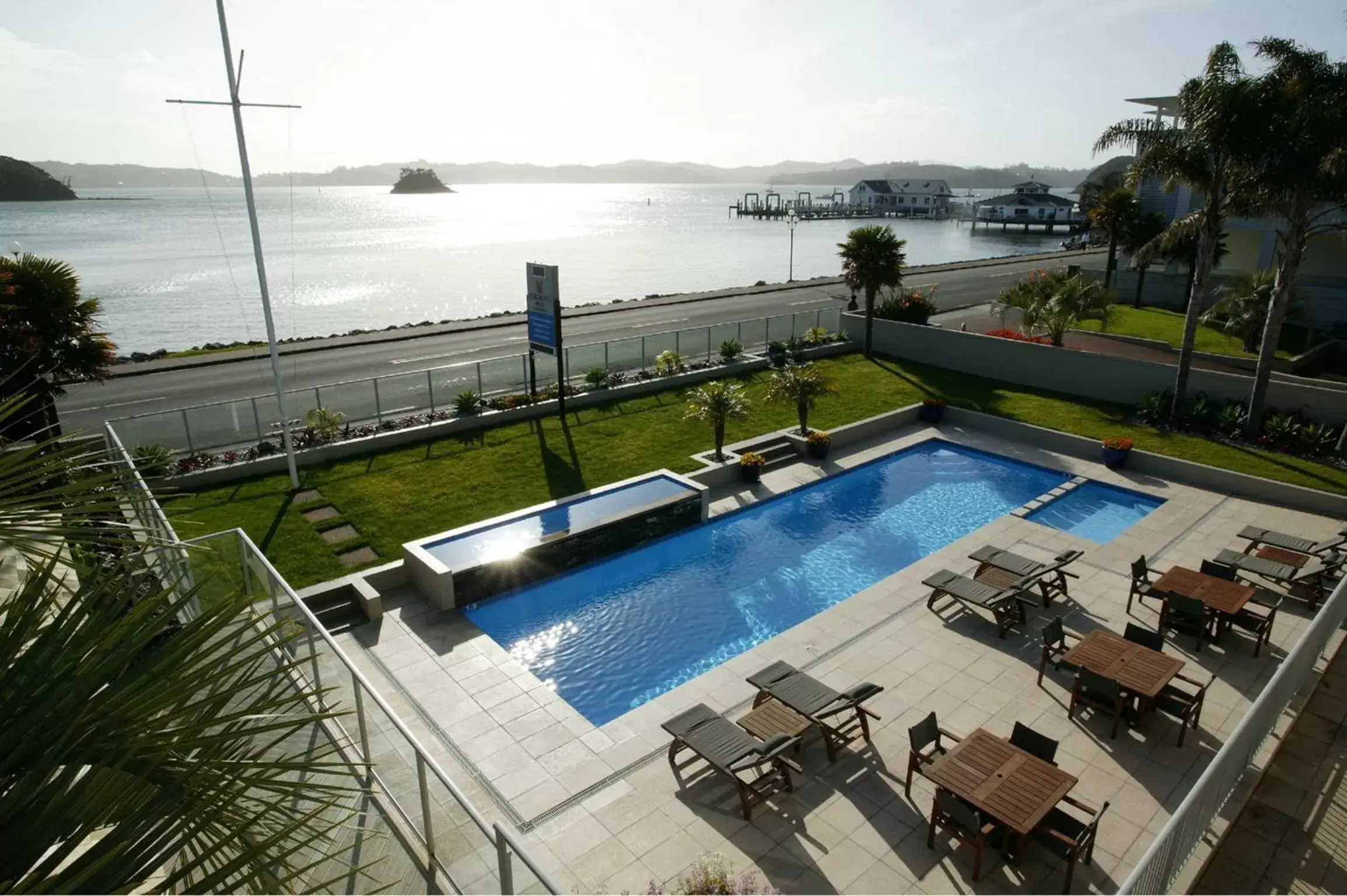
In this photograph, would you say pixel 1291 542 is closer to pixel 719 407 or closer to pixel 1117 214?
pixel 719 407

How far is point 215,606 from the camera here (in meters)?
3.18

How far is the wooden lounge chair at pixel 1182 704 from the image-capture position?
1027 cm

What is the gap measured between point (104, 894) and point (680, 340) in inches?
1060

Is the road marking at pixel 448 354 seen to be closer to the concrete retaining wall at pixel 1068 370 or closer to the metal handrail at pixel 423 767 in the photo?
the concrete retaining wall at pixel 1068 370

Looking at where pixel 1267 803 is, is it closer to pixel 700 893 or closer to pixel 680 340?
pixel 700 893

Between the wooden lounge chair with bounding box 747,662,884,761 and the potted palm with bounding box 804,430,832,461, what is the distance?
36.2 feet

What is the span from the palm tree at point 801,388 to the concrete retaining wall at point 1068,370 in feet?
29.8

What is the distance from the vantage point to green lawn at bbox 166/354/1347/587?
16.5 meters

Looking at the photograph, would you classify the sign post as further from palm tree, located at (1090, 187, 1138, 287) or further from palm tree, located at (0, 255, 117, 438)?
palm tree, located at (1090, 187, 1138, 287)

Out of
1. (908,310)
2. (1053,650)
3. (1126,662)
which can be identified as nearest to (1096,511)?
(1053,650)

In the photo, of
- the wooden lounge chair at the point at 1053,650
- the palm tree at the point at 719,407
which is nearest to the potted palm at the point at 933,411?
the palm tree at the point at 719,407

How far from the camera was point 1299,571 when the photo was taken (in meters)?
13.9

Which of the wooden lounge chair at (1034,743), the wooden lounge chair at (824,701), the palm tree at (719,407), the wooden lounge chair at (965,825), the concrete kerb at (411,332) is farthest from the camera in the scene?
the concrete kerb at (411,332)

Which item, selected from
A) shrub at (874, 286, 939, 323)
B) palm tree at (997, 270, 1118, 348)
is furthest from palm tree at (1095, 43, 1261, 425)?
shrub at (874, 286, 939, 323)
